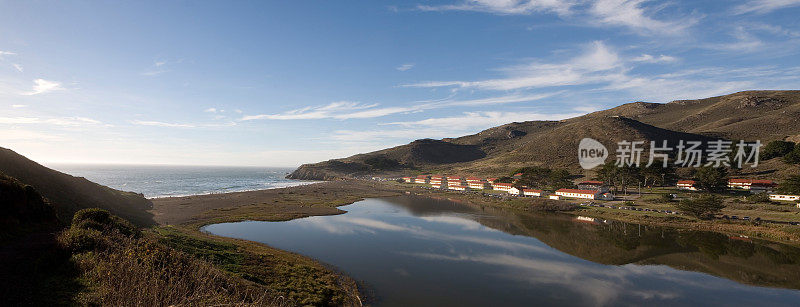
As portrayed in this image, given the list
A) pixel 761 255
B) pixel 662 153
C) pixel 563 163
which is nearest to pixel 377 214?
pixel 761 255

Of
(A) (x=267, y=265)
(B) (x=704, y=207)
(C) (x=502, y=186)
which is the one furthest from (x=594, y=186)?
(A) (x=267, y=265)

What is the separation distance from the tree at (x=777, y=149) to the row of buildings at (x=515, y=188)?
62.4 meters

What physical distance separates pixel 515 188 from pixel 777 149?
304ft

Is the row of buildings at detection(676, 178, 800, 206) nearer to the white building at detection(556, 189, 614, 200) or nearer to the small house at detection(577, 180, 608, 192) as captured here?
the small house at detection(577, 180, 608, 192)

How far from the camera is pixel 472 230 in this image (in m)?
51.5

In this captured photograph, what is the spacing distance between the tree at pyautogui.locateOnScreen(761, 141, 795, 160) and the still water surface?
9724cm

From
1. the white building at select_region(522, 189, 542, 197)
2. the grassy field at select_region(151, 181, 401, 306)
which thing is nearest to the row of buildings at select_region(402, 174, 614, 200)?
the white building at select_region(522, 189, 542, 197)

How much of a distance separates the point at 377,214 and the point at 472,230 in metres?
23.1

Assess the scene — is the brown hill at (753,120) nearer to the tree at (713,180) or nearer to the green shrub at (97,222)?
the tree at (713,180)

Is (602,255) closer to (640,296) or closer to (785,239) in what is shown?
(640,296)

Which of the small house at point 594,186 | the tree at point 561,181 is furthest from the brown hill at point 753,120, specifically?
the tree at point 561,181

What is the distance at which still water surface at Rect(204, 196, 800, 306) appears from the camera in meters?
27.0

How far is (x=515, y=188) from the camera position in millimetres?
96062

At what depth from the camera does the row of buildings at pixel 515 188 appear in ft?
262
